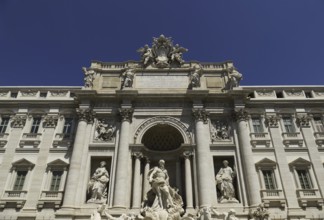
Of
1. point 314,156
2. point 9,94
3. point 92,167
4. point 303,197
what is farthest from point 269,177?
point 9,94

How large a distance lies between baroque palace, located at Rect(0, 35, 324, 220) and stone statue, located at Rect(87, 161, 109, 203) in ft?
0.28

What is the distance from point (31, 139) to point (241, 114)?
18.9 meters

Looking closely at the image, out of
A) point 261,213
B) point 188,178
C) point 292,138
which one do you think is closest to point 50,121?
point 188,178

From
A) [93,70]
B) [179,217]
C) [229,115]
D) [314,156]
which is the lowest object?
[179,217]

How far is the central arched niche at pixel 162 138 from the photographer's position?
86.1ft

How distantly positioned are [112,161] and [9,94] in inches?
528

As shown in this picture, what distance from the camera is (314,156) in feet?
80.7

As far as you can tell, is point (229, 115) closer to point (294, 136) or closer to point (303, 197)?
point (294, 136)

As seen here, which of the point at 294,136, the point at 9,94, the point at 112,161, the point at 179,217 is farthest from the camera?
the point at 9,94

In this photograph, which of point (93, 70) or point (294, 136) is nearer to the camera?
point (294, 136)

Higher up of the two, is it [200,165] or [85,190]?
[200,165]

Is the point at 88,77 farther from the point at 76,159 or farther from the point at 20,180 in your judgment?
the point at 20,180

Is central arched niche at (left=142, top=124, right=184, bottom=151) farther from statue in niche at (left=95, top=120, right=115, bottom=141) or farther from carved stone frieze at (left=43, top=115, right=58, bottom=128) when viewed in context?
carved stone frieze at (left=43, top=115, right=58, bottom=128)

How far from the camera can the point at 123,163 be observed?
23.2 m
